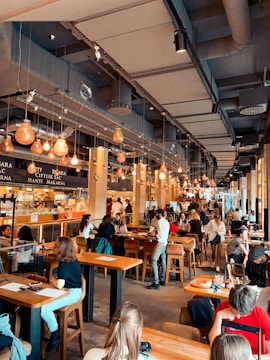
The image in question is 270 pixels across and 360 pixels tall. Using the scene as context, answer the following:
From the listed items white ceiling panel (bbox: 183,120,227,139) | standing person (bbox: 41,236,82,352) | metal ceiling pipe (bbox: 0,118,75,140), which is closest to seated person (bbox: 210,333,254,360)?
standing person (bbox: 41,236,82,352)

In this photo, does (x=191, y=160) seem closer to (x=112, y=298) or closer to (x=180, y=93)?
(x=180, y=93)

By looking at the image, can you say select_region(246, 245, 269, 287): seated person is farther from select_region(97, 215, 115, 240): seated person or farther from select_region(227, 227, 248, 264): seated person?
select_region(97, 215, 115, 240): seated person

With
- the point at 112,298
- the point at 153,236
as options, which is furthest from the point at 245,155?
the point at 112,298

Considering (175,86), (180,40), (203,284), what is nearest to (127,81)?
(175,86)

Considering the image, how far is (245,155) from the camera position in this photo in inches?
547

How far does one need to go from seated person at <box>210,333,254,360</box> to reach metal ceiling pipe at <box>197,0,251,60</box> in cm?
330

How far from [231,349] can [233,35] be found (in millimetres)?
3827

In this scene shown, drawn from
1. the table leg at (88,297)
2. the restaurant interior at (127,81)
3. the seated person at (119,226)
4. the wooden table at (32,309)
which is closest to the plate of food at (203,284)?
the restaurant interior at (127,81)

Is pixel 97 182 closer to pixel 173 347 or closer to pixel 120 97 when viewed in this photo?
pixel 120 97

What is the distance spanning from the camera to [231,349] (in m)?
1.30

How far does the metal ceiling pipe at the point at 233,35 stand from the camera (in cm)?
321

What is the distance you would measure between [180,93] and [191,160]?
1106 centimetres

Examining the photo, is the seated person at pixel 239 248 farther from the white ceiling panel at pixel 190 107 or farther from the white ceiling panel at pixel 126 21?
the white ceiling panel at pixel 126 21

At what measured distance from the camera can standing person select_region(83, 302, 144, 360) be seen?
1468 millimetres
